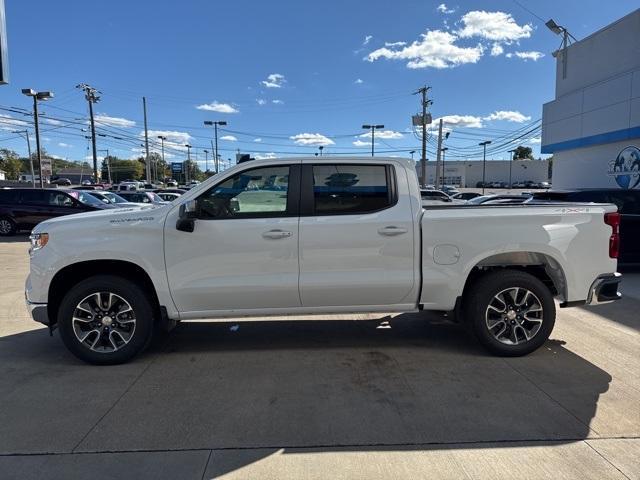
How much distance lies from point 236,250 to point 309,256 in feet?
2.27

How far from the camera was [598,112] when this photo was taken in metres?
17.1

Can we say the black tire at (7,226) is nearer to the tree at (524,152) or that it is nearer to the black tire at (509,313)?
the black tire at (509,313)

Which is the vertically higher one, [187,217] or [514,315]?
[187,217]

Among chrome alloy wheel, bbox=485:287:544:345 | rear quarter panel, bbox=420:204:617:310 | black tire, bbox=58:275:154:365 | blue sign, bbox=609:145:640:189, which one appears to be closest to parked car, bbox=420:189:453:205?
rear quarter panel, bbox=420:204:617:310

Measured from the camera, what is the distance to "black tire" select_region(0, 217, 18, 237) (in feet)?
53.8

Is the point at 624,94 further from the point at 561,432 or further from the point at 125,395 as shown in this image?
the point at 125,395

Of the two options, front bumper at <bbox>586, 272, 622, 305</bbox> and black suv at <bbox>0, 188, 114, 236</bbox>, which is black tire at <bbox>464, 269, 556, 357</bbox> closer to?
front bumper at <bbox>586, 272, 622, 305</bbox>

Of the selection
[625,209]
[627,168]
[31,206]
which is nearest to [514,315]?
[625,209]

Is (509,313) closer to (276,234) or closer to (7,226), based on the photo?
(276,234)

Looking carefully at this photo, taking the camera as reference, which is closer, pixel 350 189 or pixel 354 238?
pixel 354 238

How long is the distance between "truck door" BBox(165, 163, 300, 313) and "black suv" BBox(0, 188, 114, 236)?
42.5ft

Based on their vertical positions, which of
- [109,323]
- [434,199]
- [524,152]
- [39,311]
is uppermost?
[524,152]

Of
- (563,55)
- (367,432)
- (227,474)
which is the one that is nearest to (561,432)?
(367,432)

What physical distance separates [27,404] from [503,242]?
4.43 m
